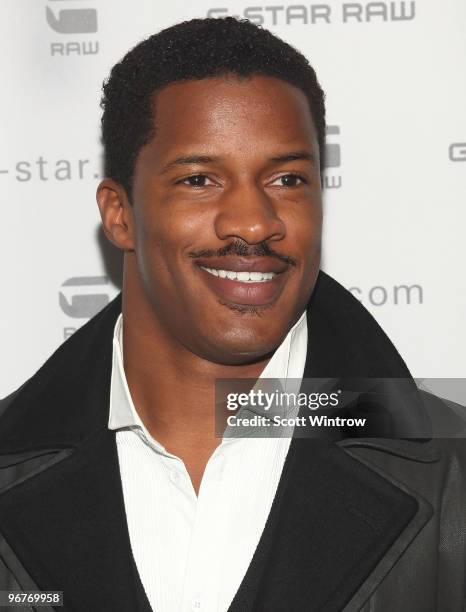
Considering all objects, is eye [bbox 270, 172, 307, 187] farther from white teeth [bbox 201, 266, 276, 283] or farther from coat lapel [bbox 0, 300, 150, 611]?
coat lapel [bbox 0, 300, 150, 611]

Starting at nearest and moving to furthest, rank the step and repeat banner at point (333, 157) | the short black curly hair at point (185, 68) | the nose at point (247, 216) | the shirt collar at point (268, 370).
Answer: the nose at point (247, 216)
the short black curly hair at point (185, 68)
the shirt collar at point (268, 370)
the step and repeat banner at point (333, 157)

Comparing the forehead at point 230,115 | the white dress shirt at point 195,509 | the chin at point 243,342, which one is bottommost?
the white dress shirt at point 195,509


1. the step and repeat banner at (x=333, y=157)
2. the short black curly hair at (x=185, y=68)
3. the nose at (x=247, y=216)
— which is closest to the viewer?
the nose at (x=247, y=216)

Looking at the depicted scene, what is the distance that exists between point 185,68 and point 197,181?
0.23 m

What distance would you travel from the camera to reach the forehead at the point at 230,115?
187cm

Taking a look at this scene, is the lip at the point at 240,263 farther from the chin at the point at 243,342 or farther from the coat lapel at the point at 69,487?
the coat lapel at the point at 69,487

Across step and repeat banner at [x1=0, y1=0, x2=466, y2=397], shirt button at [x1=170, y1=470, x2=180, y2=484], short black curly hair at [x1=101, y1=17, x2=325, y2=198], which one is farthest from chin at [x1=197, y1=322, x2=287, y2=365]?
step and repeat banner at [x1=0, y1=0, x2=466, y2=397]

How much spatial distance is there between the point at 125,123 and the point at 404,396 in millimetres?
787

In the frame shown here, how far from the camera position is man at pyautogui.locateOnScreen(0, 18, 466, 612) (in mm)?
1867

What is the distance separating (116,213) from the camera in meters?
2.12

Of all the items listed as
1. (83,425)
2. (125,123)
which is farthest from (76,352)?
(125,123)

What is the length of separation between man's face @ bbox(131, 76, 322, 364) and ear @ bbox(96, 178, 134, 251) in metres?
0.11

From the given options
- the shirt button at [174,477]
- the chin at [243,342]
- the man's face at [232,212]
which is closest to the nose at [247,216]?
the man's face at [232,212]

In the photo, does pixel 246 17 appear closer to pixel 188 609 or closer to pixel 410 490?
pixel 410 490
